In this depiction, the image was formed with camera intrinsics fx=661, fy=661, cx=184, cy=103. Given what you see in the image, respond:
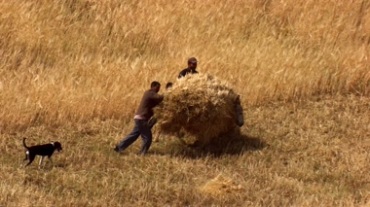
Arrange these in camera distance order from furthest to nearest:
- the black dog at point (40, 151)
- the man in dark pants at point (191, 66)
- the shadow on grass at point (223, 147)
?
the man in dark pants at point (191, 66), the shadow on grass at point (223, 147), the black dog at point (40, 151)

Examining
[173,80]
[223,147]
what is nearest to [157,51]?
[173,80]

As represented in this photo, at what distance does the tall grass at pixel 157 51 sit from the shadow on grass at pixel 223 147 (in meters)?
1.65

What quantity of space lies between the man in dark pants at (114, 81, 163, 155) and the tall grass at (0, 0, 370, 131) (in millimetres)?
1789

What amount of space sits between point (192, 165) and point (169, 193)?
131 cm

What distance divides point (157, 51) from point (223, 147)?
4432 millimetres

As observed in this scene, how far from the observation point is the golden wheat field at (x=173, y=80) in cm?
983

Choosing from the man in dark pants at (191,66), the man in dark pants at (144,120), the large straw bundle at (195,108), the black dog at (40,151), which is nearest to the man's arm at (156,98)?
the man in dark pants at (144,120)

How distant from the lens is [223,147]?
1196cm

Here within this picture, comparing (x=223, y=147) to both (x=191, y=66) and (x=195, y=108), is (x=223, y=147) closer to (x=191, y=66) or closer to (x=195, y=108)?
(x=195, y=108)

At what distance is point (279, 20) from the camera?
1717cm

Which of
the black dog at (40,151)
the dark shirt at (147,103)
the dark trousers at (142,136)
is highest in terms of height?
the dark shirt at (147,103)

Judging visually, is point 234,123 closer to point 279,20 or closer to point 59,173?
point 59,173

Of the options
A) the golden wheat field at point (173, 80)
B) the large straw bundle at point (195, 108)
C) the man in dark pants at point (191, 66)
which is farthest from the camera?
the man in dark pants at point (191, 66)

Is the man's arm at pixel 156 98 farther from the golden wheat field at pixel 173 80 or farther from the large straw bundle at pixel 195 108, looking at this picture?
the golden wheat field at pixel 173 80
